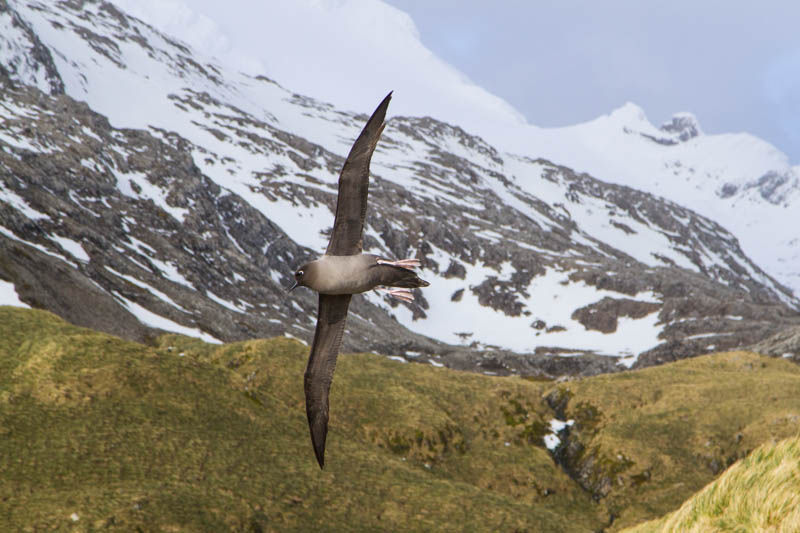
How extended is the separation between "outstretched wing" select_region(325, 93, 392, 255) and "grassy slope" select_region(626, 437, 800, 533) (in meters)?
7.33

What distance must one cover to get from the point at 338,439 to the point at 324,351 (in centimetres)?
2716

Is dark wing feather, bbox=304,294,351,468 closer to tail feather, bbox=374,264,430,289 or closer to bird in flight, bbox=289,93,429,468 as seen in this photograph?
bird in flight, bbox=289,93,429,468

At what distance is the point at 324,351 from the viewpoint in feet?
39.6

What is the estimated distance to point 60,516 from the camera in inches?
907

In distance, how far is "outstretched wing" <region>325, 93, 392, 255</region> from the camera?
10227mm

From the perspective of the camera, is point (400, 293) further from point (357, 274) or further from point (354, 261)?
point (354, 261)

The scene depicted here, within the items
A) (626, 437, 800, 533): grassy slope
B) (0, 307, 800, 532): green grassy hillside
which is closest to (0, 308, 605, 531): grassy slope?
(0, 307, 800, 532): green grassy hillside

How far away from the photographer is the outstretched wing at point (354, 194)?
1023cm

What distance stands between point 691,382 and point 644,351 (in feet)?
394

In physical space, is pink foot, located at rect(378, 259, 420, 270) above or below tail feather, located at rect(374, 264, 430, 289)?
above

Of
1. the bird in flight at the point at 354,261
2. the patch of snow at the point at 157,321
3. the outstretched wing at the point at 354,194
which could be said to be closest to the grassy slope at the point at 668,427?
the bird in flight at the point at 354,261

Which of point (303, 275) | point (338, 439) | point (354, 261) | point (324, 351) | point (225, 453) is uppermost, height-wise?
point (354, 261)

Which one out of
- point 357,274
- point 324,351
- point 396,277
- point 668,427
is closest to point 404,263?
point 396,277

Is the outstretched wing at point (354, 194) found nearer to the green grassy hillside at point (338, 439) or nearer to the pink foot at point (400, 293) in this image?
the pink foot at point (400, 293)
